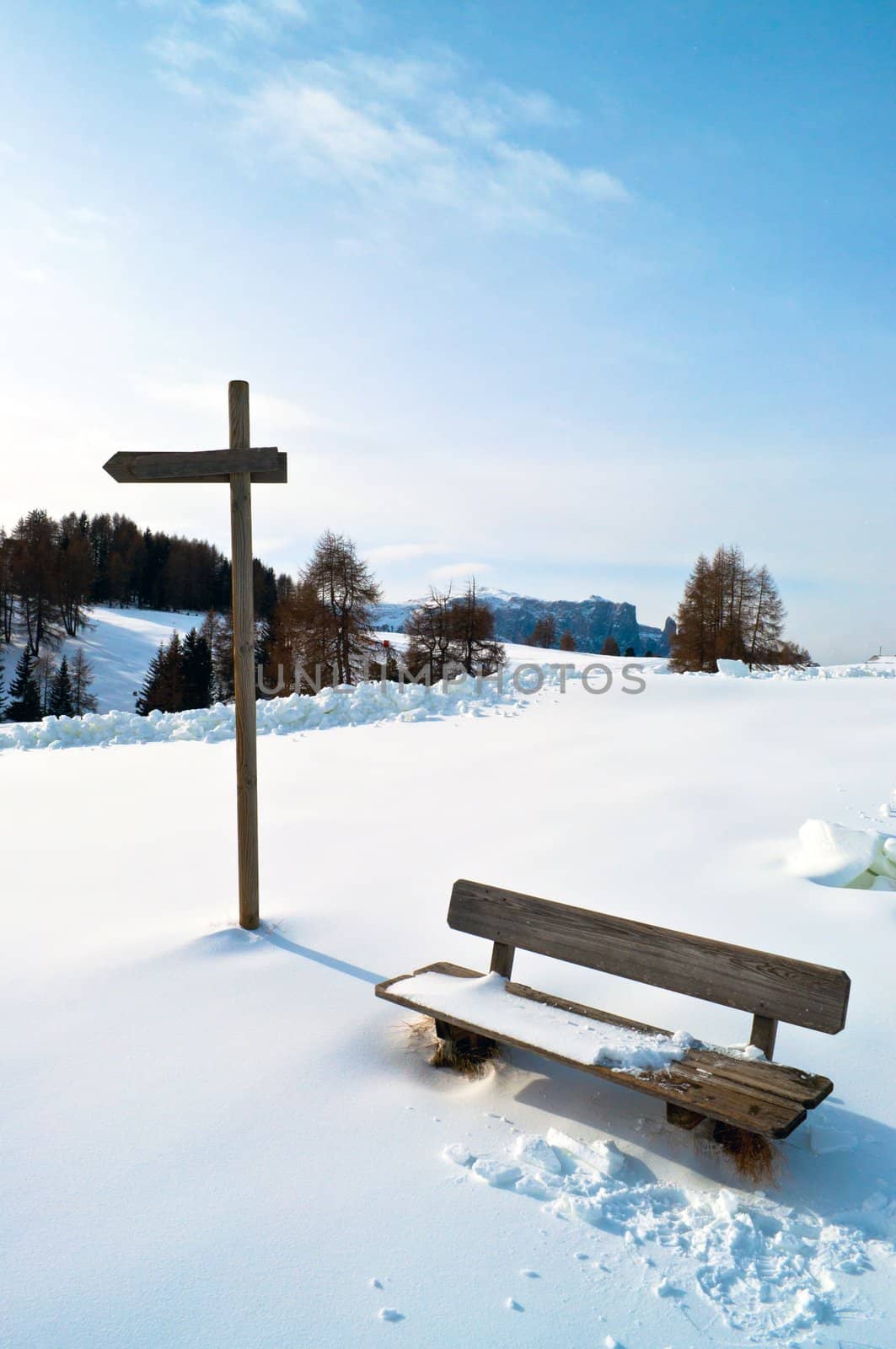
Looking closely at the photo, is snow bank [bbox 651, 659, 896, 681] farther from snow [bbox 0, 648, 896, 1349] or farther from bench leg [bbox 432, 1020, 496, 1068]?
bench leg [bbox 432, 1020, 496, 1068]

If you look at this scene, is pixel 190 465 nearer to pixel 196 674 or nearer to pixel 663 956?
pixel 663 956

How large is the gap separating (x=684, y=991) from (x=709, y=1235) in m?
1.01

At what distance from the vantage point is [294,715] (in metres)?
13.1

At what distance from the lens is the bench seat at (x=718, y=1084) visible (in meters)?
2.89

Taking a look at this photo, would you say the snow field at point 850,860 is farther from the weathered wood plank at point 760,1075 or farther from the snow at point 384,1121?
the weathered wood plank at point 760,1075

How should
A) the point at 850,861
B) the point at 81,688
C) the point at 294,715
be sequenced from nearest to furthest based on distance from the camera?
the point at 850,861
the point at 294,715
the point at 81,688

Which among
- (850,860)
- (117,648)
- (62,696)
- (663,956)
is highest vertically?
(117,648)

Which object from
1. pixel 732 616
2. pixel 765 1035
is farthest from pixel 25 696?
pixel 765 1035

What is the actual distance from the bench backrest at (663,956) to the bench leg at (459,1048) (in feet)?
1.47

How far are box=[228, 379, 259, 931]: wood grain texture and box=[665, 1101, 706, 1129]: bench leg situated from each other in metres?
2.88

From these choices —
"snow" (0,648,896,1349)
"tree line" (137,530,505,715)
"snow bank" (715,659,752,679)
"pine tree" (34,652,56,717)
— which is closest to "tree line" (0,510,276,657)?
"pine tree" (34,652,56,717)

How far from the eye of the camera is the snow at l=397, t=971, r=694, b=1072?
129 inches

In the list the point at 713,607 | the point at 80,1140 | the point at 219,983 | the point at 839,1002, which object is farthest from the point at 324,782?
the point at 713,607

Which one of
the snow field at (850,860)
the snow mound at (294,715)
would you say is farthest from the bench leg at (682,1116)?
the snow mound at (294,715)
